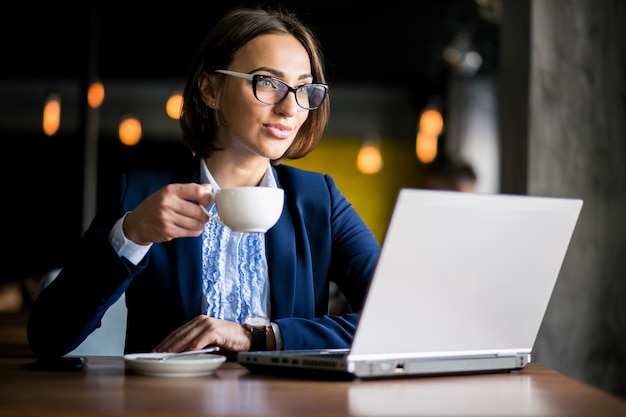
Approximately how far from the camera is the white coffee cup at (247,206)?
4.72 ft

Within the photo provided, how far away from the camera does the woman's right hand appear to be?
148 centimetres

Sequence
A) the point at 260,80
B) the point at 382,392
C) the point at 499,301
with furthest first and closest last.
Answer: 1. the point at 260,80
2. the point at 499,301
3. the point at 382,392

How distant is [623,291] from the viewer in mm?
3385

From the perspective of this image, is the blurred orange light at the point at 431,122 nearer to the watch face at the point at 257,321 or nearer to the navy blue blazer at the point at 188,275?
the navy blue blazer at the point at 188,275

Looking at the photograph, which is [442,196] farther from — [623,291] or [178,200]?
[623,291]

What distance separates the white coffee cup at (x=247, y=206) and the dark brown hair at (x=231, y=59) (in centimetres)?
66

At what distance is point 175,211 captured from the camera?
150cm

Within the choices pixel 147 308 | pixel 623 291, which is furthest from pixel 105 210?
pixel 623 291

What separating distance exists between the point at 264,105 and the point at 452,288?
737mm

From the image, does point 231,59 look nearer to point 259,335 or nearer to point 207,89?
point 207,89

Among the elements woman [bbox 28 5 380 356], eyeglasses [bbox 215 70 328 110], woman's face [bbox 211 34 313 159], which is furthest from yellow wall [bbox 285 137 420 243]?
eyeglasses [bbox 215 70 328 110]

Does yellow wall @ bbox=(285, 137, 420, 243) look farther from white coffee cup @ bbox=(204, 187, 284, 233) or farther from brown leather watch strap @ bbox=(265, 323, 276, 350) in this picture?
white coffee cup @ bbox=(204, 187, 284, 233)

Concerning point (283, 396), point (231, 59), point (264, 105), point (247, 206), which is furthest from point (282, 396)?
point (231, 59)

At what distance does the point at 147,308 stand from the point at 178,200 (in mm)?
592
